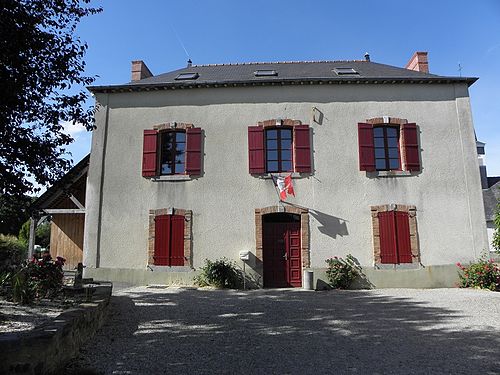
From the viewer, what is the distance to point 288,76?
1127 cm

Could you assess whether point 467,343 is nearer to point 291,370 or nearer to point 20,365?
point 291,370

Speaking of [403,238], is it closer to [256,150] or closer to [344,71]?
[256,150]

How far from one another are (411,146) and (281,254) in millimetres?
4686

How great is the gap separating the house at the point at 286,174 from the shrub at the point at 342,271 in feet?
0.78

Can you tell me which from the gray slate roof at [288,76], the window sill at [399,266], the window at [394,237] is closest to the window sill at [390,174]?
the window at [394,237]

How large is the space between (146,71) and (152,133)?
11.9 feet

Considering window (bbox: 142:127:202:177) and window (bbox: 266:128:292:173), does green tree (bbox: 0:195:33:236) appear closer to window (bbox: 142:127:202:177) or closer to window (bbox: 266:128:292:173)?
window (bbox: 142:127:202:177)

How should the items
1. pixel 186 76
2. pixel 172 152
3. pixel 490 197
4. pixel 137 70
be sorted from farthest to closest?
pixel 490 197 < pixel 137 70 < pixel 186 76 < pixel 172 152

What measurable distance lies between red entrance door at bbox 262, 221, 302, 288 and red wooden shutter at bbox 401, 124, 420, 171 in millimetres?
3506

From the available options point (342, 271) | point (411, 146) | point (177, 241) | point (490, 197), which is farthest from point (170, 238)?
point (490, 197)

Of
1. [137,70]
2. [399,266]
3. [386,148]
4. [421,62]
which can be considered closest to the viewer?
[399,266]

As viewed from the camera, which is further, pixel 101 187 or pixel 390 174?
pixel 101 187

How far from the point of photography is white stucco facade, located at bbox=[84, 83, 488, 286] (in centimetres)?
988

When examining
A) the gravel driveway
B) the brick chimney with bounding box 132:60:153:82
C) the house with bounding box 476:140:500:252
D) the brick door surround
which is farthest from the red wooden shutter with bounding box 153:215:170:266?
the house with bounding box 476:140:500:252
